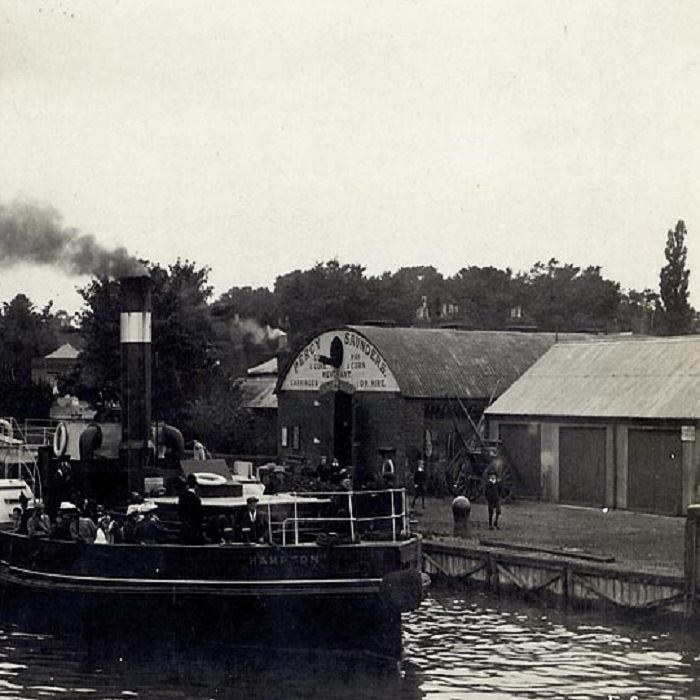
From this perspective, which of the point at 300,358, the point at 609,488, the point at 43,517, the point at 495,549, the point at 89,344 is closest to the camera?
the point at 43,517

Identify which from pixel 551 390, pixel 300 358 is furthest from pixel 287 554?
pixel 300 358

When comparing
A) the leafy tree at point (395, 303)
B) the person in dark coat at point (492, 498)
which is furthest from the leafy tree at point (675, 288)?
the person in dark coat at point (492, 498)

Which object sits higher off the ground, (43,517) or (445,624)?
(43,517)

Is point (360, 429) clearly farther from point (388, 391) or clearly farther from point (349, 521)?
point (349, 521)

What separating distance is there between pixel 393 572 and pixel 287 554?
160 centimetres

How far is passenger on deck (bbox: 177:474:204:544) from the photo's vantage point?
744 inches

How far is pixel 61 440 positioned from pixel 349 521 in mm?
6567

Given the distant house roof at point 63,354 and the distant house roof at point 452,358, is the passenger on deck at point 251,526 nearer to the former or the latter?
the distant house roof at point 452,358

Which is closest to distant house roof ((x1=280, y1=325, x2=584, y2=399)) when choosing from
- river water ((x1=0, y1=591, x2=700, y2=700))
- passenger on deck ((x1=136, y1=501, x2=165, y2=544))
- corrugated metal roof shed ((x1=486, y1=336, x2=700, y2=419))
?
corrugated metal roof shed ((x1=486, y1=336, x2=700, y2=419))

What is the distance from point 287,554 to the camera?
738 inches

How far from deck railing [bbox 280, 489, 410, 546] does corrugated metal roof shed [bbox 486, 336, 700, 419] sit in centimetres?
1150

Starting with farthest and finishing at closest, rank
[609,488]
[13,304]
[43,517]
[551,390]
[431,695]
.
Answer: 1. [13,304]
2. [551,390]
3. [609,488]
4. [43,517]
5. [431,695]

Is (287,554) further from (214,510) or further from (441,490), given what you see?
(441,490)

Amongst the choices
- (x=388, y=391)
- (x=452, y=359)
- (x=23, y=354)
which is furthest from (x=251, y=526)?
(x=23, y=354)
